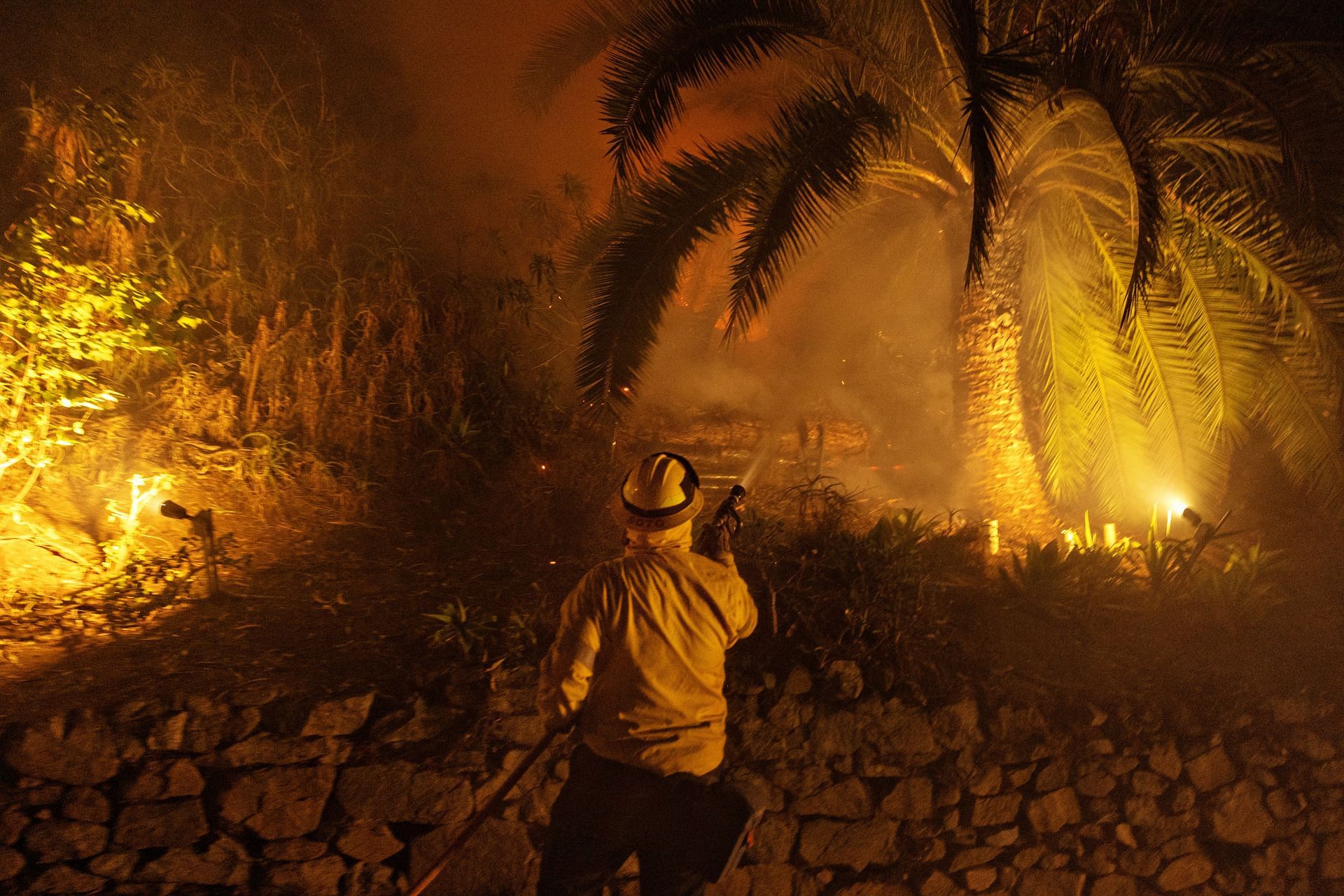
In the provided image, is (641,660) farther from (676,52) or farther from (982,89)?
(676,52)

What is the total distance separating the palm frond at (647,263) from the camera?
4.97m

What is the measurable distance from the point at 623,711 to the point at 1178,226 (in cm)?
535

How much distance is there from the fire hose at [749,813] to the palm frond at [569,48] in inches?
189

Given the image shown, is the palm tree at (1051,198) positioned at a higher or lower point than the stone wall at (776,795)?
higher

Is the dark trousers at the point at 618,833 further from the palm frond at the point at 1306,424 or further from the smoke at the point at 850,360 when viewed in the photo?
the palm frond at the point at 1306,424

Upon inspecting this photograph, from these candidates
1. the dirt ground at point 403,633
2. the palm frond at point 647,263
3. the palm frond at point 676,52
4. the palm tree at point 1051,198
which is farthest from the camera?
the palm frond at point 647,263

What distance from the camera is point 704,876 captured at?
264 cm

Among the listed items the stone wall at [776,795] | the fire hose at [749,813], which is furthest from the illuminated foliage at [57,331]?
the fire hose at [749,813]

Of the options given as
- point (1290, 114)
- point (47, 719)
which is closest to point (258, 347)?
point (47, 719)

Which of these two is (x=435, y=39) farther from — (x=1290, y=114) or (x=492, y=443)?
(x=1290, y=114)

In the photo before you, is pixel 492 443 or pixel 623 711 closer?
pixel 623 711

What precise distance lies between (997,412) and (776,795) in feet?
12.6

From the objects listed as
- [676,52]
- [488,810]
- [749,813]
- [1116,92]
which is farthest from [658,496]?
[1116,92]

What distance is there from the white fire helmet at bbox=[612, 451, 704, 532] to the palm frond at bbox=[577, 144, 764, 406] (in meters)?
2.25
